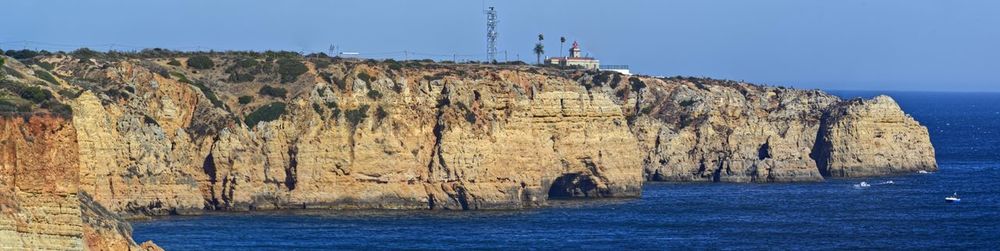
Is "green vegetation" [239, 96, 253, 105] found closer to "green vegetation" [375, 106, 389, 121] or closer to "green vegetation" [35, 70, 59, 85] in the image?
"green vegetation" [375, 106, 389, 121]

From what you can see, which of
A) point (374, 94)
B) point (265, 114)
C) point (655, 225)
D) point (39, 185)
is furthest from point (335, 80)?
point (39, 185)

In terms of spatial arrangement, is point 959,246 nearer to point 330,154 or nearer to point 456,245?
point 456,245

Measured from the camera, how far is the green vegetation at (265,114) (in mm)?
88812

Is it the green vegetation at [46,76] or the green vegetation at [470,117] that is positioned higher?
the green vegetation at [46,76]

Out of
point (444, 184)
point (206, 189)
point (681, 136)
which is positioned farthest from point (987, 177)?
point (206, 189)

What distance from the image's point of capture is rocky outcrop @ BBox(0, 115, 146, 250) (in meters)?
40.1

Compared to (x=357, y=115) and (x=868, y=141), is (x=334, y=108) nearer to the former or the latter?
(x=357, y=115)

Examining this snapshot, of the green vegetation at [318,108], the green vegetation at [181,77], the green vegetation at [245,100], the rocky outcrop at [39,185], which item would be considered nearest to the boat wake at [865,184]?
the green vegetation at [318,108]

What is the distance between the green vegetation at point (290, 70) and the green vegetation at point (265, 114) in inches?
209

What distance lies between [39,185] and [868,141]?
80423 millimetres

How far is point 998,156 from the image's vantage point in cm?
13612

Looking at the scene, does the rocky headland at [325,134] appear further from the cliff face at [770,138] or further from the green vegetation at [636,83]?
the green vegetation at [636,83]

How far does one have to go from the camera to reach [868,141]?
380ft

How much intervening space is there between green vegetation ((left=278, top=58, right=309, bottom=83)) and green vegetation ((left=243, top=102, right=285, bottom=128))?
17.4 feet
